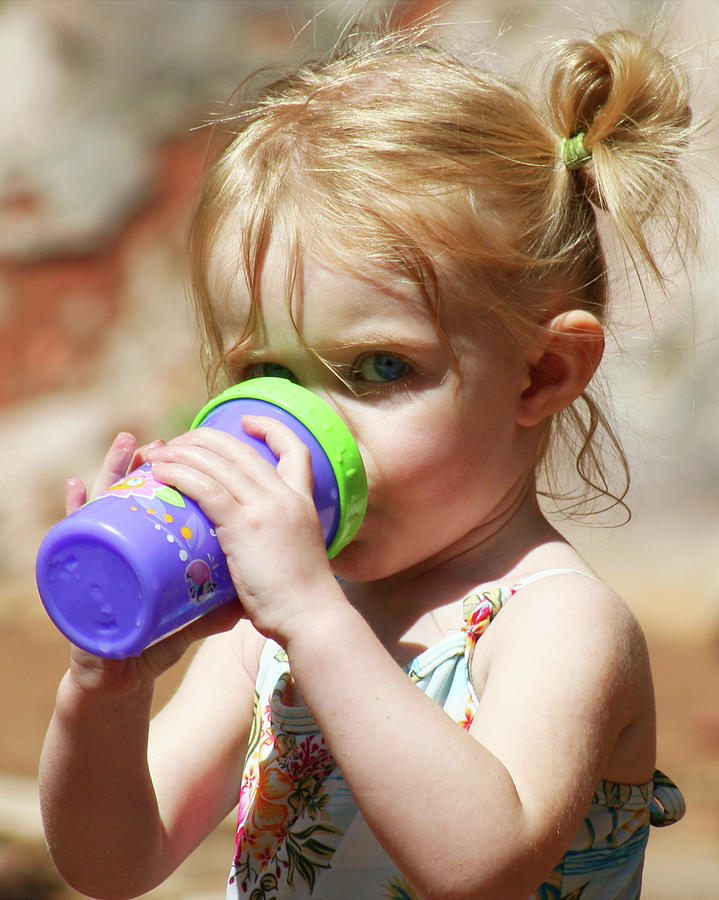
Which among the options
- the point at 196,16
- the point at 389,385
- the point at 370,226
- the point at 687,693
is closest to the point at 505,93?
the point at 370,226

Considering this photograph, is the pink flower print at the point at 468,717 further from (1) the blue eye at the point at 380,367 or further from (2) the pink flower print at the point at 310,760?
(1) the blue eye at the point at 380,367

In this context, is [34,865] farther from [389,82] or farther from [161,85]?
[161,85]

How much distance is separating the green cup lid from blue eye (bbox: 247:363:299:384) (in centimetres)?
9

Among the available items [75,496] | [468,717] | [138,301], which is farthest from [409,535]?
[138,301]

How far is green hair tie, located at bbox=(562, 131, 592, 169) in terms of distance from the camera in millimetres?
1807

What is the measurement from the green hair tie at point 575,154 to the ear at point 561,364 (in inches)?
9.9

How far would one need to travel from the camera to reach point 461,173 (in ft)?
5.34

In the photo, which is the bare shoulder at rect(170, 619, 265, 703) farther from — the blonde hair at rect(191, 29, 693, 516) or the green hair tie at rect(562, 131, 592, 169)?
the green hair tie at rect(562, 131, 592, 169)

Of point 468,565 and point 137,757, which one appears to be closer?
point 137,757

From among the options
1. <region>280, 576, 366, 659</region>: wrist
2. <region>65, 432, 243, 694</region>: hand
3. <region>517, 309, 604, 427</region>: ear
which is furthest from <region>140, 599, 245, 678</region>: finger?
<region>517, 309, 604, 427</region>: ear

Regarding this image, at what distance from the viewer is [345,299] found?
61.0 inches

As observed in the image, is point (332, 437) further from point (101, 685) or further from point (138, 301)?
point (138, 301)

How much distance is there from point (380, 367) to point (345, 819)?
649 millimetres

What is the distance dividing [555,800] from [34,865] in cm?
228
